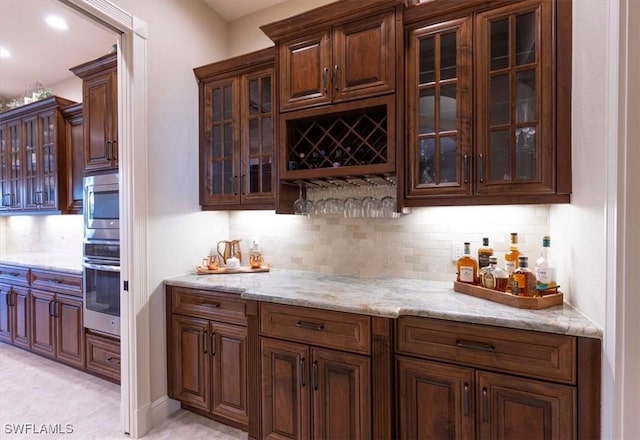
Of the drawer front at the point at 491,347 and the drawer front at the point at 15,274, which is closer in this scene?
the drawer front at the point at 491,347

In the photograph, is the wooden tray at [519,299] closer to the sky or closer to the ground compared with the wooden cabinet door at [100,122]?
closer to the ground

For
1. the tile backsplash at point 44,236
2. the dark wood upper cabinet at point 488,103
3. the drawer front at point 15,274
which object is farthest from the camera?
the tile backsplash at point 44,236

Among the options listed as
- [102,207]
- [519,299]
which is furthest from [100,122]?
[519,299]

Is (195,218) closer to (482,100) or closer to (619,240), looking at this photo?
(482,100)

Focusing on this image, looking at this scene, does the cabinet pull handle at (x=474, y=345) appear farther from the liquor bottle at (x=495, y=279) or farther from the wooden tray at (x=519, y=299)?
the liquor bottle at (x=495, y=279)

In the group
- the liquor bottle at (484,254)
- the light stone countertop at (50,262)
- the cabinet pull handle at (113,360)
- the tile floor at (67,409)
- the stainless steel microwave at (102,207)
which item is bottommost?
the tile floor at (67,409)

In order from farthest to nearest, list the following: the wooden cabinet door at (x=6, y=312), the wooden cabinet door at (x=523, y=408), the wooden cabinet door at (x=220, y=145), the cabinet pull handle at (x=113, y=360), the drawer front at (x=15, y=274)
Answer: the wooden cabinet door at (x=6, y=312) → the drawer front at (x=15, y=274) → the cabinet pull handle at (x=113, y=360) → the wooden cabinet door at (x=220, y=145) → the wooden cabinet door at (x=523, y=408)

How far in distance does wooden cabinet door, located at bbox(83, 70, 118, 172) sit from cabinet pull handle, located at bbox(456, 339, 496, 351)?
8.85 feet

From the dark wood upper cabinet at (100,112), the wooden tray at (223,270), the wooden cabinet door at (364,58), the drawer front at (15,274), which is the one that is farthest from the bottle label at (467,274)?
the drawer front at (15,274)

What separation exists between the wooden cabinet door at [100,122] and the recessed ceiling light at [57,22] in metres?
0.52

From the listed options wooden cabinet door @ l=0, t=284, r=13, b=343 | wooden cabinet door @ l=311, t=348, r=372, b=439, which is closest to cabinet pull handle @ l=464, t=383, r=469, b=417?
wooden cabinet door @ l=311, t=348, r=372, b=439

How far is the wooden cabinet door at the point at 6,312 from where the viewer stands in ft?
11.1

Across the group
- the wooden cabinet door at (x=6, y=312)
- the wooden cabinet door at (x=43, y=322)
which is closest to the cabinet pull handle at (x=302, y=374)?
the wooden cabinet door at (x=43, y=322)

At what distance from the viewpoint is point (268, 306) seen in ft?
5.99
